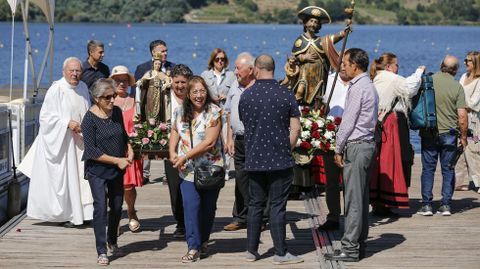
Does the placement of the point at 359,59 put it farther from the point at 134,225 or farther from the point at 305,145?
the point at 134,225

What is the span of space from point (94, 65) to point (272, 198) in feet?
14.5

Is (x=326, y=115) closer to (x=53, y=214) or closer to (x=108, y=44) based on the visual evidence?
(x=53, y=214)

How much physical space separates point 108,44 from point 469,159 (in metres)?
75.3

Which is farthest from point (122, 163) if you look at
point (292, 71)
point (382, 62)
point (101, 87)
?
point (382, 62)

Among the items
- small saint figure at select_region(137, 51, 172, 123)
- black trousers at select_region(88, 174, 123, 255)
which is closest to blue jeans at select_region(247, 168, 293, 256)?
black trousers at select_region(88, 174, 123, 255)

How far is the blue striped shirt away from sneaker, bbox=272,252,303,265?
3.48 ft

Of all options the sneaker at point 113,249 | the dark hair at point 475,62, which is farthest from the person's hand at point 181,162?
the dark hair at point 475,62

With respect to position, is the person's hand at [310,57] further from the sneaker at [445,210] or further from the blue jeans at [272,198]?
the blue jeans at [272,198]

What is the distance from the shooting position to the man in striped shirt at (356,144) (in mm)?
10055

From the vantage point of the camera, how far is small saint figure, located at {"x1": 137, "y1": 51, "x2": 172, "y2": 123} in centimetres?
1221

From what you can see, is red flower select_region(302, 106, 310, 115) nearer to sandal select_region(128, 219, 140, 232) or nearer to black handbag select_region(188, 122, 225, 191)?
sandal select_region(128, 219, 140, 232)

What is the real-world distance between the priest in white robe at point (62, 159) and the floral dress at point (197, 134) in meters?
1.94

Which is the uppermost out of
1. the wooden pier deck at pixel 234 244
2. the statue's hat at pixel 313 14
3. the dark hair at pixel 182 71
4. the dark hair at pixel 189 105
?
the statue's hat at pixel 313 14

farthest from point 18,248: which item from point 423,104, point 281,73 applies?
point 281,73
